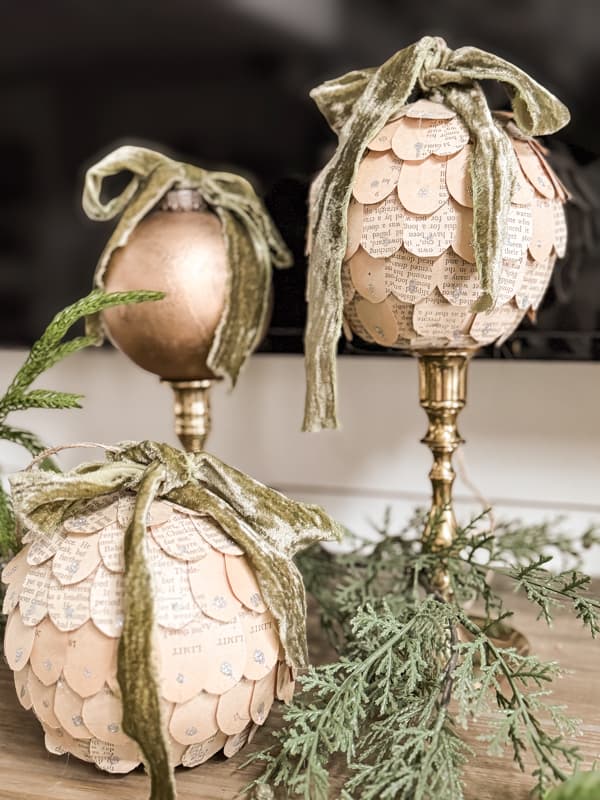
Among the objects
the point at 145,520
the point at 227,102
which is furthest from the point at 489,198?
the point at 227,102

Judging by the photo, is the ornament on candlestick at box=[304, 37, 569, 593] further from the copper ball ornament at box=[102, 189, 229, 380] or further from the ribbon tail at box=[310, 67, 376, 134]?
the copper ball ornament at box=[102, 189, 229, 380]

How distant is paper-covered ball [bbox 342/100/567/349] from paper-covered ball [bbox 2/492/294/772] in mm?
207

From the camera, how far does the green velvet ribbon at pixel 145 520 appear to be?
41cm

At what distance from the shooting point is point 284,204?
81 cm

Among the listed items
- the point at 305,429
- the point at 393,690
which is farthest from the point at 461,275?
the point at 393,690

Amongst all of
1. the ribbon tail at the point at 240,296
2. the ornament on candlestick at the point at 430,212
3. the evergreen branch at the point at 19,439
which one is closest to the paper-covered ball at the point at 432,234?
the ornament on candlestick at the point at 430,212

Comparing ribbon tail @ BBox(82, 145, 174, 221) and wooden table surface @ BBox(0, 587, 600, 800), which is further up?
ribbon tail @ BBox(82, 145, 174, 221)

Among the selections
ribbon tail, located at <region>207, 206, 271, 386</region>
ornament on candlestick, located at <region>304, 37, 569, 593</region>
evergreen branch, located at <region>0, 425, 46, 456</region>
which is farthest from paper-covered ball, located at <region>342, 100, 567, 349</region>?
evergreen branch, located at <region>0, 425, 46, 456</region>

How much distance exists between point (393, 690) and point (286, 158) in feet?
1.74

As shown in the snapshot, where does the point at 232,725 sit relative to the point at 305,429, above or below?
below

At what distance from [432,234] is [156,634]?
0.31 m

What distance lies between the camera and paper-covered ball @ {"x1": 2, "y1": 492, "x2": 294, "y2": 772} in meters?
0.43

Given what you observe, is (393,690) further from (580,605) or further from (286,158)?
(286,158)

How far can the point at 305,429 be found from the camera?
59cm
